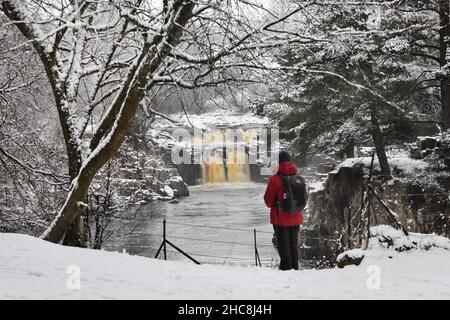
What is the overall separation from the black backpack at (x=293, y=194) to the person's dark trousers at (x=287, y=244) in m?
0.30

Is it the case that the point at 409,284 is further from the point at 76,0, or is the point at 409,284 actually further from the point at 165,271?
the point at 76,0

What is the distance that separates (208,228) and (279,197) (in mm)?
17272

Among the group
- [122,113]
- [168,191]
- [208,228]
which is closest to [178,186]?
[168,191]

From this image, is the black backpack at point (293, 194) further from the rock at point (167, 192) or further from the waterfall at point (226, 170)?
the waterfall at point (226, 170)

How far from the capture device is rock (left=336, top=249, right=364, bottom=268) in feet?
19.3

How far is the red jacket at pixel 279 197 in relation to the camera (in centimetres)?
637

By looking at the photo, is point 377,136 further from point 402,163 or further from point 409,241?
point 409,241

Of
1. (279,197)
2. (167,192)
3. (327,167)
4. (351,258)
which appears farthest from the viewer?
(167,192)

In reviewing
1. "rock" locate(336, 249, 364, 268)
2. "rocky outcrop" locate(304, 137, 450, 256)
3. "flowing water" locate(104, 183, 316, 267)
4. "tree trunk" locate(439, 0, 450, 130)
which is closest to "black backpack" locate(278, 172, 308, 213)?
"rock" locate(336, 249, 364, 268)

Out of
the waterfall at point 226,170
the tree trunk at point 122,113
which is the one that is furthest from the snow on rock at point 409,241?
the waterfall at point 226,170

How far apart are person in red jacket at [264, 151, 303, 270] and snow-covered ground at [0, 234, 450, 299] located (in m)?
1.03

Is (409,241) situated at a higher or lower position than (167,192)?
higher

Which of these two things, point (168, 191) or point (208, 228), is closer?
point (208, 228)

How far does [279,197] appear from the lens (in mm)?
6379
